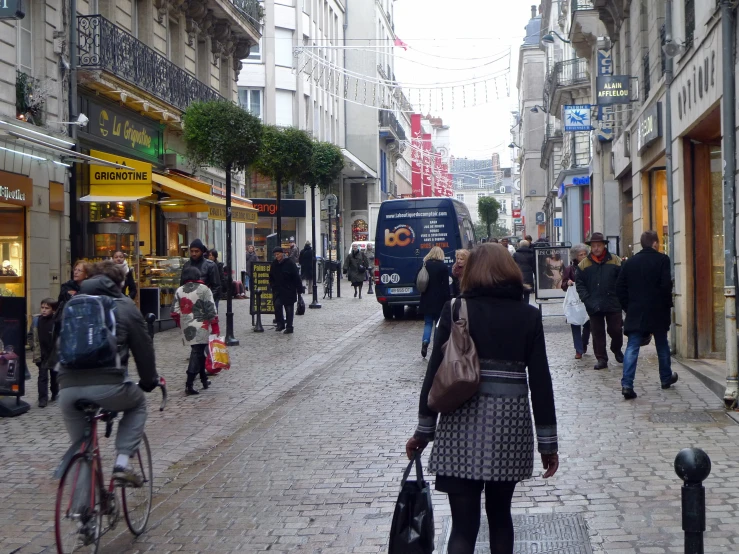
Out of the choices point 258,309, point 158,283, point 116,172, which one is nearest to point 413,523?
point 258,309

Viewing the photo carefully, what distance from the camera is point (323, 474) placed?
7.48 metres

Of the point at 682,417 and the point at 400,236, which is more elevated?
the point at 400,236

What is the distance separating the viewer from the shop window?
16.5 meters

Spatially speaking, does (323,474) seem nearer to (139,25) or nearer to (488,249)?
(488,249)

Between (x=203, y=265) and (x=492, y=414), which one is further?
(x=203, y=265)

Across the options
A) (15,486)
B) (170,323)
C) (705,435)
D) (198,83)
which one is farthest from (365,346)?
(198,83)

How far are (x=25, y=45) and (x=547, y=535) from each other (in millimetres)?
Result: 14462

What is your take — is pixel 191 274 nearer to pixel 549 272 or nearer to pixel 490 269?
pixel 490 269

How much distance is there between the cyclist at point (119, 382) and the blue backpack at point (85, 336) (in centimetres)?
15

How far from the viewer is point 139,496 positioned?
5.99m

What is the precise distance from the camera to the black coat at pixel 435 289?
14.6 m

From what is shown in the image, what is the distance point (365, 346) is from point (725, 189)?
7878 millimetres

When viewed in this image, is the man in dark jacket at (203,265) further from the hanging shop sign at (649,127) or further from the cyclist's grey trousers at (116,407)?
the cyclist's grey trousers at (116,407)

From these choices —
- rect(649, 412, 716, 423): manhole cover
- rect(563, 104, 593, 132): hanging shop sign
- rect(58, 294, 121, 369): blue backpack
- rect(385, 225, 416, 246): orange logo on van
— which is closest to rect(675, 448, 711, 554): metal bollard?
rect(58, 294, 121, 369): blue backpack
